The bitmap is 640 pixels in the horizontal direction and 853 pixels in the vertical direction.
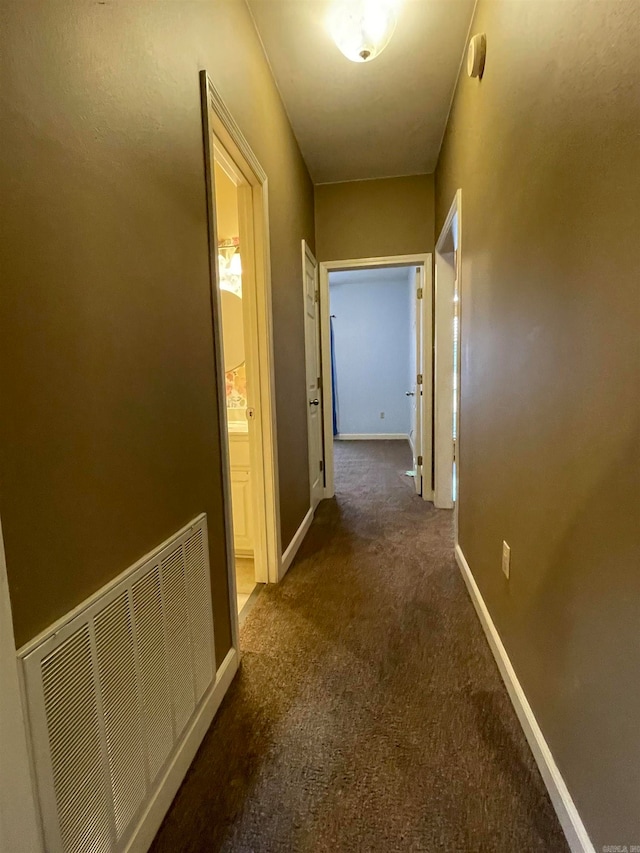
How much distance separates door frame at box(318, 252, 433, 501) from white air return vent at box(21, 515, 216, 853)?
2.50m

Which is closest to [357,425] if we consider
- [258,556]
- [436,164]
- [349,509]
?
[349,509]

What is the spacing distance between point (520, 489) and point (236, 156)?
71.7 inches

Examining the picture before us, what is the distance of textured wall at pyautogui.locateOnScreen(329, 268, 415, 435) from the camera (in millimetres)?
7059

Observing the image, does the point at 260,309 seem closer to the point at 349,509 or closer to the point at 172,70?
the point at 172,70

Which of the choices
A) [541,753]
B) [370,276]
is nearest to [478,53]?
[541,753]

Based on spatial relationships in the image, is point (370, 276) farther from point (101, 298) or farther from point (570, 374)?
point (101, 298)

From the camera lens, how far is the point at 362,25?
175 centimetres

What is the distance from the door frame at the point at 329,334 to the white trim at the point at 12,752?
312 cm

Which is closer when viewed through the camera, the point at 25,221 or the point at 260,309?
the point at 25,221

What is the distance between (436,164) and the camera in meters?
3.17

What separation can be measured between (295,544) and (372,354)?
5.14m

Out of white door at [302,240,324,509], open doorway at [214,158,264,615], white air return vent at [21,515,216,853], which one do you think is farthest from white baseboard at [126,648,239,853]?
white door at [302,240,324,509]

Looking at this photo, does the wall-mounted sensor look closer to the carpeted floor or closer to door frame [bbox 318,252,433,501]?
door frame [bbox 318,252,433,501]

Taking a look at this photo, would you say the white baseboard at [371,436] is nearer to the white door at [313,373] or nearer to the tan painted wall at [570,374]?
the white door at [313,373]
